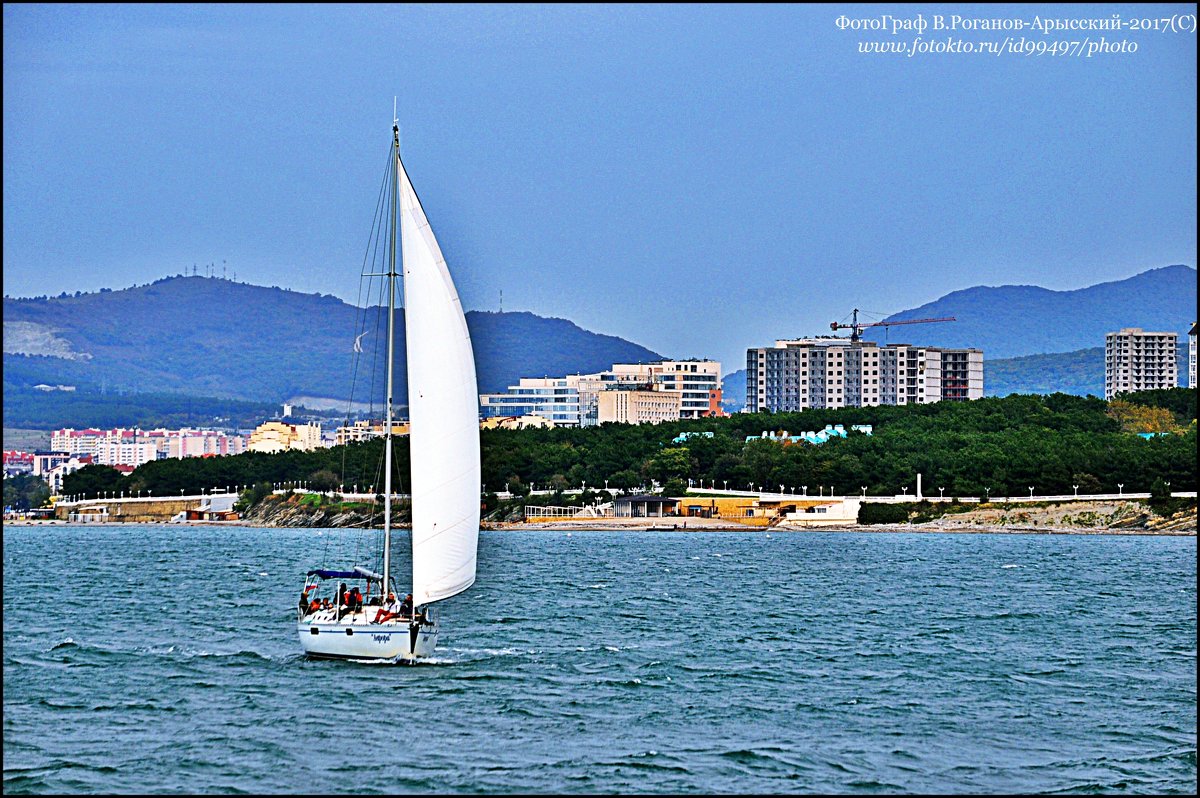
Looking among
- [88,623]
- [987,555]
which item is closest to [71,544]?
[987,555]

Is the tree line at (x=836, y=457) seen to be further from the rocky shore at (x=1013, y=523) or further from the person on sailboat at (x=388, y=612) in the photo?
the person on sailboat at (x=388, y=612)

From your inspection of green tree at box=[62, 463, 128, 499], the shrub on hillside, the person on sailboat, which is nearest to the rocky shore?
the shrub on hillside

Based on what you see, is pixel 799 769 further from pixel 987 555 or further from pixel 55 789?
pixel 987 555

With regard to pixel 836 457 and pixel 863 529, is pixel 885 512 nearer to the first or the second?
pixel 863 529

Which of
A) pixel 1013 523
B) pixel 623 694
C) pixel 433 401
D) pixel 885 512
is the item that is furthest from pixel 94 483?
pixel 623 694

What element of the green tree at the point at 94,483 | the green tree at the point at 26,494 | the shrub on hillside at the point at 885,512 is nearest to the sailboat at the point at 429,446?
the shrub on hillside at the point at 885,512

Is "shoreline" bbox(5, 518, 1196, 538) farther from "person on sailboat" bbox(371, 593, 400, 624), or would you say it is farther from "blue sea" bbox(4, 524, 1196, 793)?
"person on sailboat" bbox(371, 593, 400, 624)
